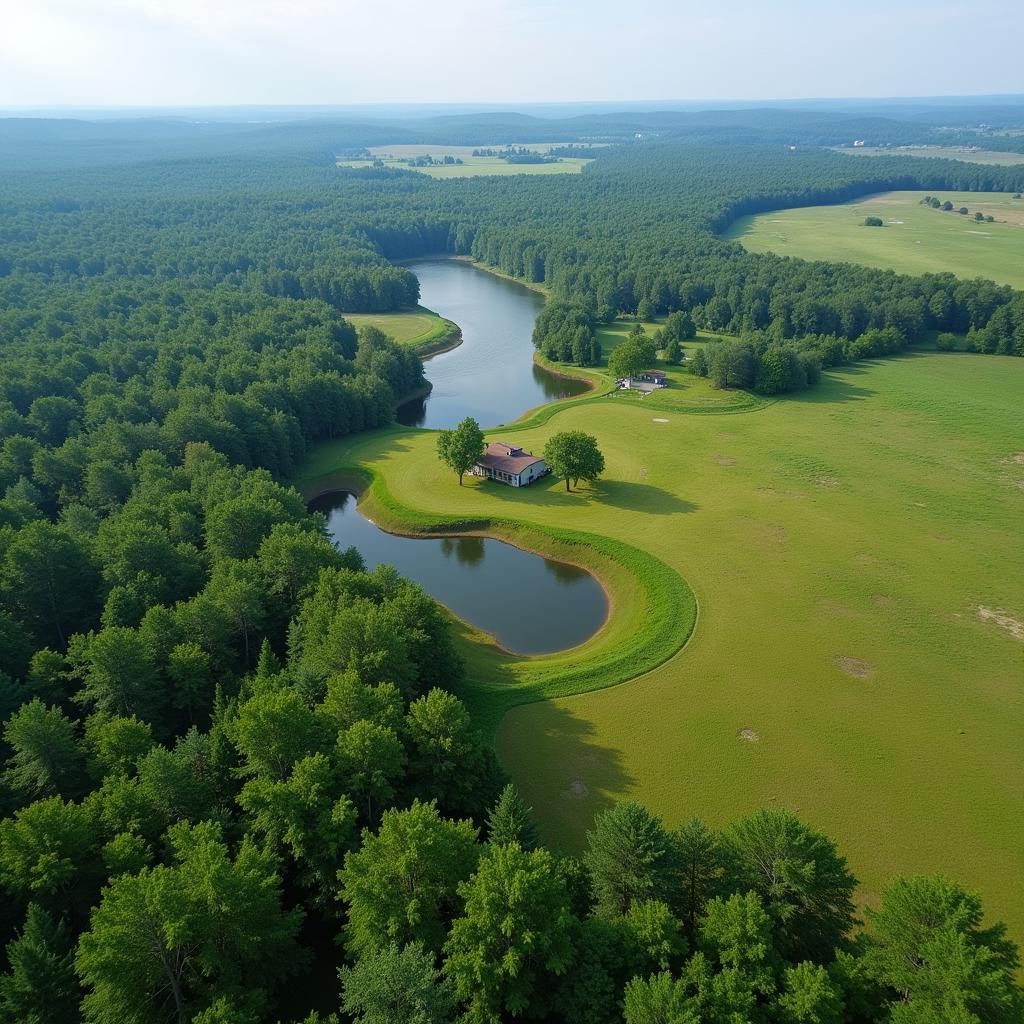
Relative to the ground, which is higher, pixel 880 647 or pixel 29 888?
pixel 29 888

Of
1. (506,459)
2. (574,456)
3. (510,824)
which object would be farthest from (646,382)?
(510,824)

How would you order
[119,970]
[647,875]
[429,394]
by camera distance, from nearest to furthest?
[119,970] → [647,875] → [429,394]

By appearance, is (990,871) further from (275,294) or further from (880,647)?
(275,294)

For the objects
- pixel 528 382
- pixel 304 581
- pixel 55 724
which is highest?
pixel 55 724

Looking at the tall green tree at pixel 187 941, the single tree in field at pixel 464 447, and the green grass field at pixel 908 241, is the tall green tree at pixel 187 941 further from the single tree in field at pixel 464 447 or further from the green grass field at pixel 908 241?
the green grass field at pixel 908 241

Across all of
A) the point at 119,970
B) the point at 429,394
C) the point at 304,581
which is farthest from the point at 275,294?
the point at 119,970

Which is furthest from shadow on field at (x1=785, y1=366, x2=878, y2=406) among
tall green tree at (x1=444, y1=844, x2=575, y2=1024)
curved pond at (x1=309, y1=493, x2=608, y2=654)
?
tall green tree at (x1=444, y1=844, x2=575, y2=1024)

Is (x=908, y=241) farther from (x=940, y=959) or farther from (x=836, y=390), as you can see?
(x=940, y=959)

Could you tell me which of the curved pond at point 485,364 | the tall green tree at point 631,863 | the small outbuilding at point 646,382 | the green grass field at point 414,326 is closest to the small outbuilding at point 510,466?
the curved pond at point 485,364
